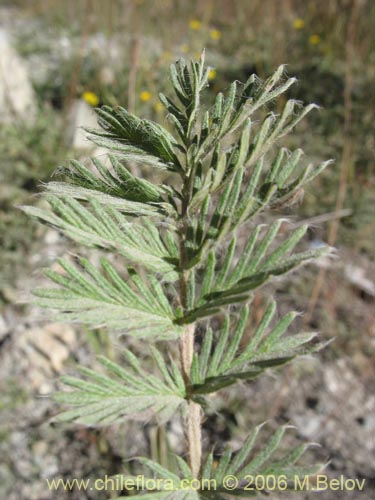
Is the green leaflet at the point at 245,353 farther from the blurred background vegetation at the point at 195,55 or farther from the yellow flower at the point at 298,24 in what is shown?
the yellow flower at the point at 298,24

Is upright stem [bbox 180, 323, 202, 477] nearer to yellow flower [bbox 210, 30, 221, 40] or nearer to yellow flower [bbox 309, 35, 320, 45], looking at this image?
yellow flower [bbox 309, 35, 320, 45]

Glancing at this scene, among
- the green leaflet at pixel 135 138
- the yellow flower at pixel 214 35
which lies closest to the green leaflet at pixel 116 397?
the green leaflet at pixel 135 138

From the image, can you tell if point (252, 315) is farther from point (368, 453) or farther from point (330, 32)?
point (330, 32)

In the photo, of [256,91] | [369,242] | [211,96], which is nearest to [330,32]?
[211,96]

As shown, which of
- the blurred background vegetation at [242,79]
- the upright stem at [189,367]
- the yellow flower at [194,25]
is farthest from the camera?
the yellow flower at [194,25]

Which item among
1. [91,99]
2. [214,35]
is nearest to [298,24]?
[214,35]

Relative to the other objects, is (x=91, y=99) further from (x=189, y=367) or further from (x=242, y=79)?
(x=189, y=367)

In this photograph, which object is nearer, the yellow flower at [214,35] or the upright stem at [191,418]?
the upright stem at [191,418]
